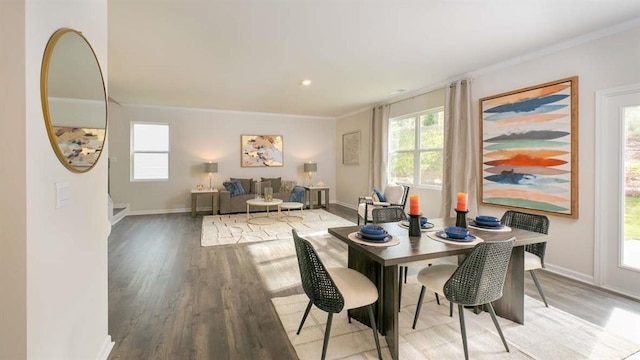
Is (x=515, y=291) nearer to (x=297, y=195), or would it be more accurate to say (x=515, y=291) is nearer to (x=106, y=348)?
(x=106, y=348)

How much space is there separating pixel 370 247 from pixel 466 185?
3043 millimetres

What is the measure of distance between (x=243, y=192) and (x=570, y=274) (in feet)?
19.9

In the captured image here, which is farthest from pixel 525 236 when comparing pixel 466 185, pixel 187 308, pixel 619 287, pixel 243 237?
pixel 243 237

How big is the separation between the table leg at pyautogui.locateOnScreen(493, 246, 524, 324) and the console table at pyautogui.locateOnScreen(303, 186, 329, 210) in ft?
17.9

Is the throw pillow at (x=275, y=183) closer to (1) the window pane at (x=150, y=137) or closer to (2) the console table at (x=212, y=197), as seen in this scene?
(2) the console table at (x=212, y=197)

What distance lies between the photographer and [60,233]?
130cm

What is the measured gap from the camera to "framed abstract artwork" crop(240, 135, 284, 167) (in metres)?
7.56

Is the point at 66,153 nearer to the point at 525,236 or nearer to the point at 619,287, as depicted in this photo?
the point at 525,236

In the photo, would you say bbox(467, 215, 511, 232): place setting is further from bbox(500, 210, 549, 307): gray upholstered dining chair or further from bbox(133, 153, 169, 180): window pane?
bbox(133, 153, 169, 180): window pane

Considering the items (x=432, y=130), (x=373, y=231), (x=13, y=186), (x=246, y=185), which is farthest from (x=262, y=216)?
(x=13, y=186)

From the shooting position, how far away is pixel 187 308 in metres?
2.49

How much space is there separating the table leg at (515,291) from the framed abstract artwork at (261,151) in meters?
6.33

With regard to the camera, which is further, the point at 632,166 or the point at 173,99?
the point at 173,99

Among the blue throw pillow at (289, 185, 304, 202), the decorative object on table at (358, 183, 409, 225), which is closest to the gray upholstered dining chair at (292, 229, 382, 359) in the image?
the decorative object on table at (358, 183, 409, 225)
